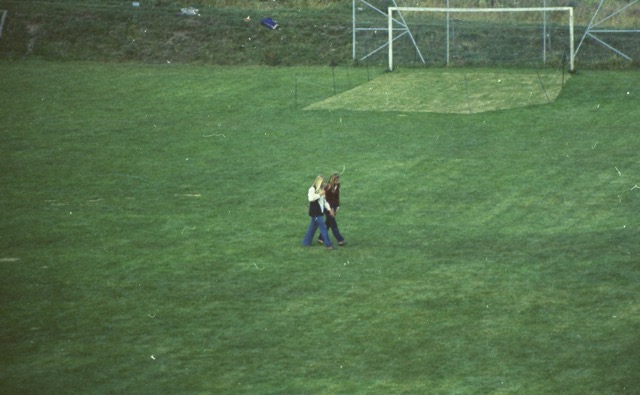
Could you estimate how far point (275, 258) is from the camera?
29.0 m

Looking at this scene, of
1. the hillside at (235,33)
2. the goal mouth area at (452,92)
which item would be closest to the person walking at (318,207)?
the goal mouth area at (452,92)

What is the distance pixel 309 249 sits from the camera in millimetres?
29969

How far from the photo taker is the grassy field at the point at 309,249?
2127 cm

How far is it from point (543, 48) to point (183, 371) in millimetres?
40248

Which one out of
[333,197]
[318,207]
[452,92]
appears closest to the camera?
[318,207]

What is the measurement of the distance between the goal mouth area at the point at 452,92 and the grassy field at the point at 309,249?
726 mm

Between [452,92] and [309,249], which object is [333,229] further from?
[452,92]

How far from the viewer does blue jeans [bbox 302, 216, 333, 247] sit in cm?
2941

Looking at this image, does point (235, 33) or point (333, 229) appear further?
point (235, 33)

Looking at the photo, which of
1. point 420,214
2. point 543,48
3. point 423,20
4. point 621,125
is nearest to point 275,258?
point 420,214

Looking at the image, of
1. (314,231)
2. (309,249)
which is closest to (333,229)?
(314,231)

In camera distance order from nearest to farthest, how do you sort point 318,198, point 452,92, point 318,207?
1. point 318,198
2. point 318,207
3. point 452,92

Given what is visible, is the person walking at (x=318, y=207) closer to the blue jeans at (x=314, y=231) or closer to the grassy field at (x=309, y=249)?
the blue jeans at (x=314, y=231)

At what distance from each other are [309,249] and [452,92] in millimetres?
23173
